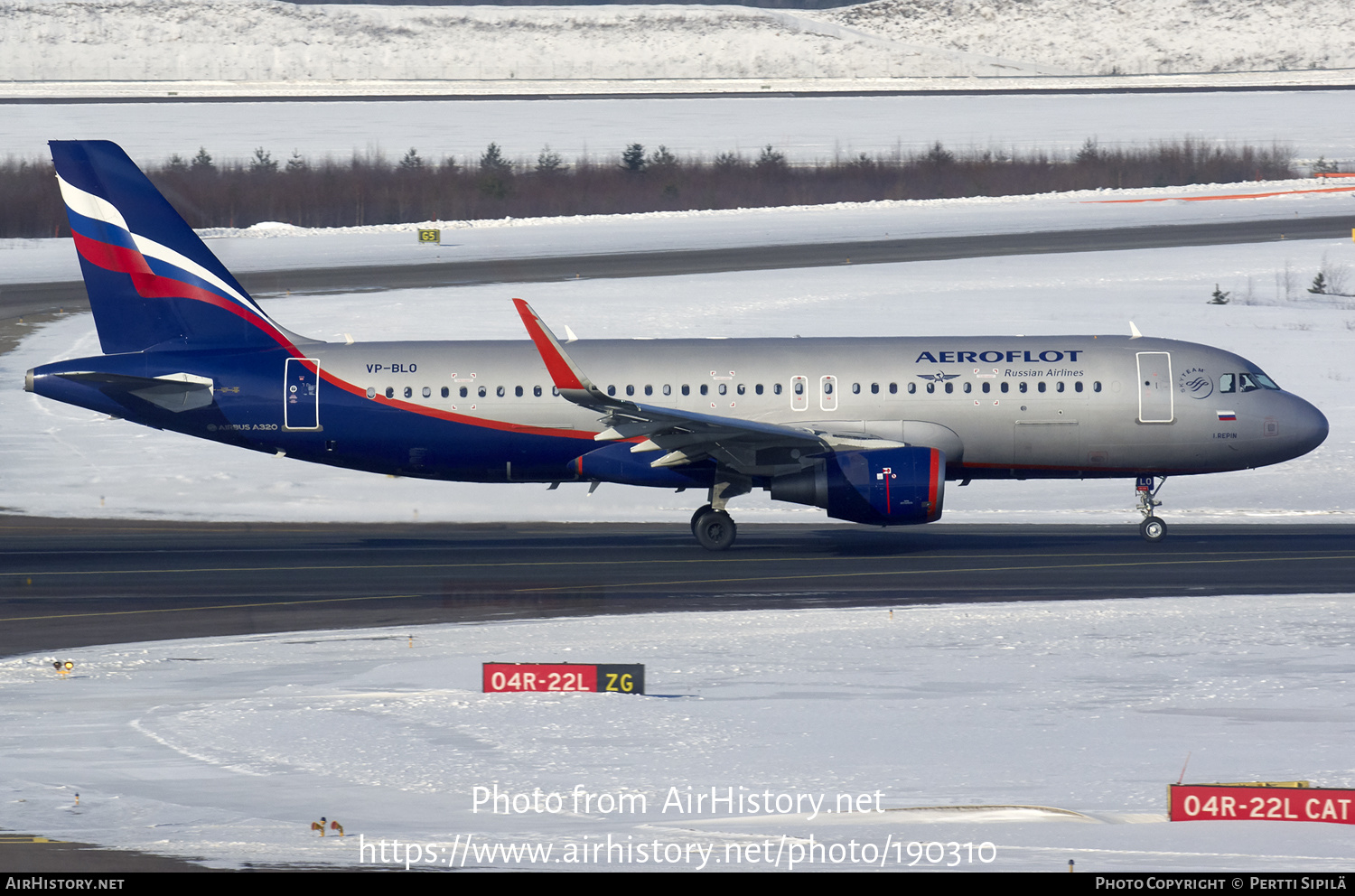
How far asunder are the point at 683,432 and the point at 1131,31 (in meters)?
120

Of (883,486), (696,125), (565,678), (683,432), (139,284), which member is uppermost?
(696,125)

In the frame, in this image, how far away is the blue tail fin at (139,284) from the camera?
30.0 metres

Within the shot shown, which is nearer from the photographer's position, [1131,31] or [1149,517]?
[1149,517]

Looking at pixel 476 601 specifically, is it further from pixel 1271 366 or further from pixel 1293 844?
pixel 1271 366

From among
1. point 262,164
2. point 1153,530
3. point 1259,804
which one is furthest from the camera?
point 262,164

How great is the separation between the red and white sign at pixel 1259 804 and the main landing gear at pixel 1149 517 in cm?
1712

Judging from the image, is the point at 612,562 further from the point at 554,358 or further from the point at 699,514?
the point at 554,358

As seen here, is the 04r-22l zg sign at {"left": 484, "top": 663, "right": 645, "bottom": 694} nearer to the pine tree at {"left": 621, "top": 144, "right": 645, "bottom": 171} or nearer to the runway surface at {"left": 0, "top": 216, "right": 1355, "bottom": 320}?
the runway surface at {"left": 0, "top": 216, "right": 1355, "bottom": 320}

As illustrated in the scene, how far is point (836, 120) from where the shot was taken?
96.6m

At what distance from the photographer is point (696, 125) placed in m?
95.0

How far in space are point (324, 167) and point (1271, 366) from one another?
5172cm

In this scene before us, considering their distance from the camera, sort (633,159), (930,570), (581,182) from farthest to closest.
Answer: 1. (633,159)
2. (581,182)
3. (930,570)

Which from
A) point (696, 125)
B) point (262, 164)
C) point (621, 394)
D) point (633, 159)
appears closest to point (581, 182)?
point (633, 159)

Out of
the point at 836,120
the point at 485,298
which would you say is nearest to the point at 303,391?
the point at 485,298
